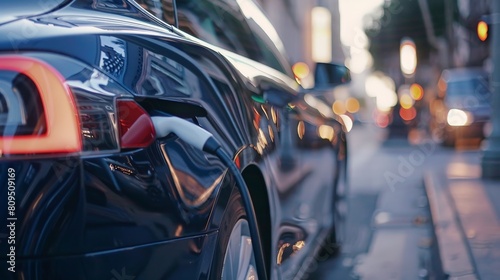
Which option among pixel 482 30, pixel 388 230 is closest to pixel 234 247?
pixel 388 230

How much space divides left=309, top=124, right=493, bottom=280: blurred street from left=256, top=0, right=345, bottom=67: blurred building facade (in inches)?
599

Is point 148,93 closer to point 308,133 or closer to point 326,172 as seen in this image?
point 308,133

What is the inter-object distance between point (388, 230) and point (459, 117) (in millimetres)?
12214

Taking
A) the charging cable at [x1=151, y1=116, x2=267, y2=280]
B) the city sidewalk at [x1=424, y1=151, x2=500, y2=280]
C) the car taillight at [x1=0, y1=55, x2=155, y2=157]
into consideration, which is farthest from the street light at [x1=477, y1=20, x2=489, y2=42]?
the car taillight at [x1=0, y1=55, x2=155, y2=157]

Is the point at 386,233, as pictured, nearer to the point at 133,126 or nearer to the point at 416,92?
the point at 133,126

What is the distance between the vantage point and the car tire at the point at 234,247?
2631mm

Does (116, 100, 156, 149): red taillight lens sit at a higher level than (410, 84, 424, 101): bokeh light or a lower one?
higher

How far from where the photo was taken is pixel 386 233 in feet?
25.0

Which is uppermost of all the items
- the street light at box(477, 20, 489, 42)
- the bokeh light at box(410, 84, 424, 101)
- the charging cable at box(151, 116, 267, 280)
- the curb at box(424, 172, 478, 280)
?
the street light at box(477, 20, 489, 42)

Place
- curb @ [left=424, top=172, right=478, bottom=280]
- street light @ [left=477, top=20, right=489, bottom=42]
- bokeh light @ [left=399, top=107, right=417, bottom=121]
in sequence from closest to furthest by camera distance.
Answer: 1. curb @ [left=424, top=172, right=478, bottom=280]
2. street light @ [left=477, top=20, right=489, bottom=42]
3. bokeh light @ [left=399, top=107, right=417, bottom=121]

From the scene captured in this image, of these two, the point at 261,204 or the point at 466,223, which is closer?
the point at 261,204

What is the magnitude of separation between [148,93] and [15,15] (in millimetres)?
436

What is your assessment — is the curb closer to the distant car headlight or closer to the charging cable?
the charging cable

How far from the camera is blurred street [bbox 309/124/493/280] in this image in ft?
19.1
